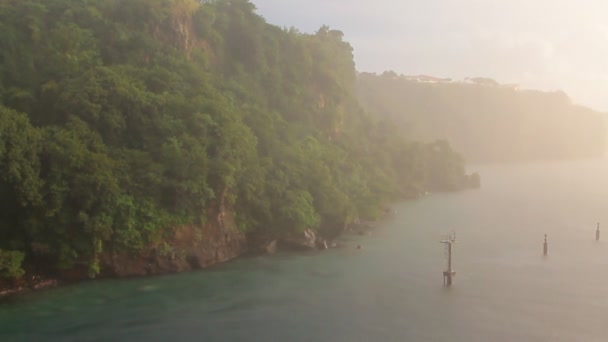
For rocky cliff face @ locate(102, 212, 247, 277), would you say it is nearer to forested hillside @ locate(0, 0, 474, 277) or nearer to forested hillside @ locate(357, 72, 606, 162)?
forested hillside @ locate(0, 0, 474, 277)

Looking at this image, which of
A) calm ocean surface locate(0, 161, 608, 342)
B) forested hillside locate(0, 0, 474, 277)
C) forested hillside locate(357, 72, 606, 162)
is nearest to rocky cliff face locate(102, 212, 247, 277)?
forested hillside locate(0, 0, 474, 277)

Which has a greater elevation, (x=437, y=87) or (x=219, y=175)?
(x=437, y=87)

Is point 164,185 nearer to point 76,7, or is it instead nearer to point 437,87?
point 76,7

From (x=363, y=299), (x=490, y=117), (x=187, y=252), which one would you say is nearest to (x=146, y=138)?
(x=187, y=252)

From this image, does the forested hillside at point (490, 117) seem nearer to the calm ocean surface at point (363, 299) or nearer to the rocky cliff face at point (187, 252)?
the calm ocean surface at point (363, 299)

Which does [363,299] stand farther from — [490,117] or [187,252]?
[490,117]

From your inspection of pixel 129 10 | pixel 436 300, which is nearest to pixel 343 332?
pixel 436 300

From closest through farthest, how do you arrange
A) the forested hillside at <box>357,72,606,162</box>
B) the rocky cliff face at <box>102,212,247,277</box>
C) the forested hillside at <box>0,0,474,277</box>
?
the forested hillside at <box>0,0,474,277</box> → the rocky cliff face at <box>102,212,247,277</box> → the forested hillside at <box>357,72,606,162</box>
